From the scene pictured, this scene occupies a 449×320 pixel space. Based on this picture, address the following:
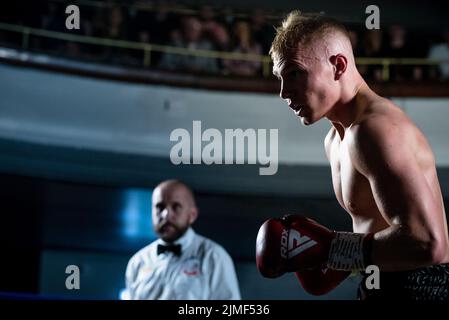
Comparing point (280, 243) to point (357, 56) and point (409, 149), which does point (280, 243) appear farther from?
point (357, 56)

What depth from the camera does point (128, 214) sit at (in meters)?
4.60

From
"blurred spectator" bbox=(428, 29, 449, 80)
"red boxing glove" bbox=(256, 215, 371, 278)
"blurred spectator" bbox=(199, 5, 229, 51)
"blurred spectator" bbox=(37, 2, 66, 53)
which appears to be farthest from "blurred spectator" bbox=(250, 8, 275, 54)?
"red boxing glove" bbox=(256, 215, 371, 278)

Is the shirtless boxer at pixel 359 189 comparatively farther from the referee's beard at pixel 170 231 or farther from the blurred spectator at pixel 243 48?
the blurred spectator at pixel 243 48

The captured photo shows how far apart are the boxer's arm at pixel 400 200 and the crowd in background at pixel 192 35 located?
123 inches

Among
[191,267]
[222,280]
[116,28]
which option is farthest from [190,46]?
[222,280]

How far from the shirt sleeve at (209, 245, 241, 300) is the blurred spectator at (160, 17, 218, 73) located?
1759 mm

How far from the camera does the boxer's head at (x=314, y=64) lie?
4.74 ft

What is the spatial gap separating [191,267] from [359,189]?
64.9 inches

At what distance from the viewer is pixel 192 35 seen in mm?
4582

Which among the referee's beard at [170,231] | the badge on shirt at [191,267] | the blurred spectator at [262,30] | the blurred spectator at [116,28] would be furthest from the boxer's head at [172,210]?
the blurred spectator at [262,30]

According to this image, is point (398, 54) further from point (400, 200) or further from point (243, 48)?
point (400, 200)

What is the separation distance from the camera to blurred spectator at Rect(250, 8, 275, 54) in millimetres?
4664

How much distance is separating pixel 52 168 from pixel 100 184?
0.31 m

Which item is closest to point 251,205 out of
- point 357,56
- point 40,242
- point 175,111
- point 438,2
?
point 175,111
